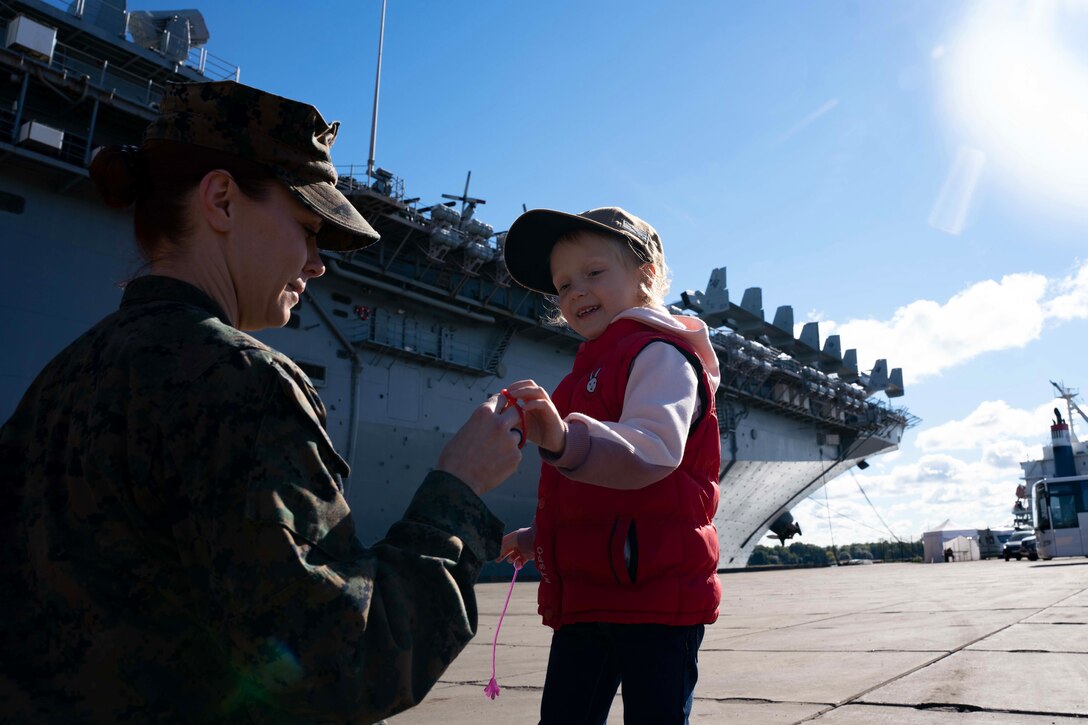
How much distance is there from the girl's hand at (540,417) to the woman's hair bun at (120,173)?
0.79 metres

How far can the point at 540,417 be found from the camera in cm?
150

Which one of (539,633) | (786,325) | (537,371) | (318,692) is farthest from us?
(786,325)

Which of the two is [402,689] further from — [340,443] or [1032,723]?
[340,443]

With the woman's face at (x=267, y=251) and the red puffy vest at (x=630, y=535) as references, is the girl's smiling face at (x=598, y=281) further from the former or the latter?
the woman's face at (x=267, y=251)

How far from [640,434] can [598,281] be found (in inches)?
25.8

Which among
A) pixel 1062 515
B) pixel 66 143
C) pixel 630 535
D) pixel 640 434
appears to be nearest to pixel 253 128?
pixel 640 434

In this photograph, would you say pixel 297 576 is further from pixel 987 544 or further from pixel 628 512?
pixel 987 544

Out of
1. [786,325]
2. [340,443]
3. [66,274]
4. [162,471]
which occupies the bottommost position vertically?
[162,471]

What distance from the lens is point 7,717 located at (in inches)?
40.4

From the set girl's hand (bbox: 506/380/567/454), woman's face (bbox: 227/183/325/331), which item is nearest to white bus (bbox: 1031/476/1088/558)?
girl's hand (bbox: 506/380/567/454)

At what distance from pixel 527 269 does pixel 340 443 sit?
18.2 meters

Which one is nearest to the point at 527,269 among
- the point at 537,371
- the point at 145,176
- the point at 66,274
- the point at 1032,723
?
the point at 145,176

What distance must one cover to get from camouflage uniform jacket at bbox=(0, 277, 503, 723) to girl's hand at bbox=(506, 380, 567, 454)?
357mm

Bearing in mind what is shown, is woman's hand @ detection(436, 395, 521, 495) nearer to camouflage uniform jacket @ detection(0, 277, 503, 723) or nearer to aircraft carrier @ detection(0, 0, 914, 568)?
camouflage uniform jacket @ detection(0, 277, 503, 723)
